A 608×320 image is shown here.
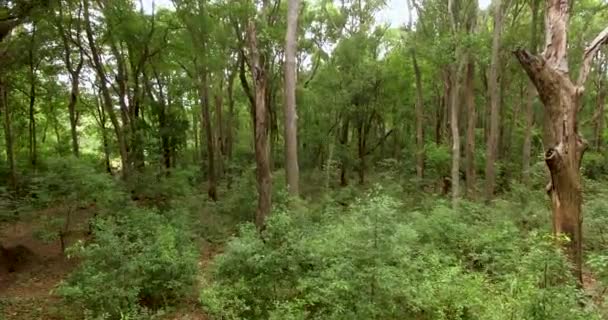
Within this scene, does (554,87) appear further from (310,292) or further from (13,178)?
(13,178)

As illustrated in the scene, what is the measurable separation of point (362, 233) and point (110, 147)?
12.5 meters

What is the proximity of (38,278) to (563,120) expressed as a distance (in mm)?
11036

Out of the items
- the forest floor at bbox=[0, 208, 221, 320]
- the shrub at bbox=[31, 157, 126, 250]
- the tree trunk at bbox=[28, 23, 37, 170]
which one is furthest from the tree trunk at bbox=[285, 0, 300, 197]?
Result: the tree trunk at bbox=[28, 23, 37, 170]

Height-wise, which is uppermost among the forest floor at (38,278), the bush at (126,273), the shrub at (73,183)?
the shrub at (73,183)

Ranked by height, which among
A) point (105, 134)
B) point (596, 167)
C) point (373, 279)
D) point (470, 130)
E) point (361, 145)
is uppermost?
point (105, 134)

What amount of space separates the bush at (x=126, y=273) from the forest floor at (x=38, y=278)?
46cm

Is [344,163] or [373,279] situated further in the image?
[344,163]

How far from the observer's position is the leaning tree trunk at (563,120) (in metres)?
6.20

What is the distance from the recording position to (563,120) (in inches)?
245

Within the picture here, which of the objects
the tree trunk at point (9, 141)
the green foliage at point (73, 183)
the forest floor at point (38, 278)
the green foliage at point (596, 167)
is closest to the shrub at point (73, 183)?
the green foliage at point (73, 183)

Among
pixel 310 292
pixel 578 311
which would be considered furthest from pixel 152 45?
pixel 578 311

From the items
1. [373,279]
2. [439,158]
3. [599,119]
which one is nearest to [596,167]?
[599,119]

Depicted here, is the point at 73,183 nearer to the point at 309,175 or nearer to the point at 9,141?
the point at 9,141

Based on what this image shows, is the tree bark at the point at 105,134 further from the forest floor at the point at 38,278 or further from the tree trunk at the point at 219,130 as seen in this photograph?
the tree trunk at the point at 219,130
